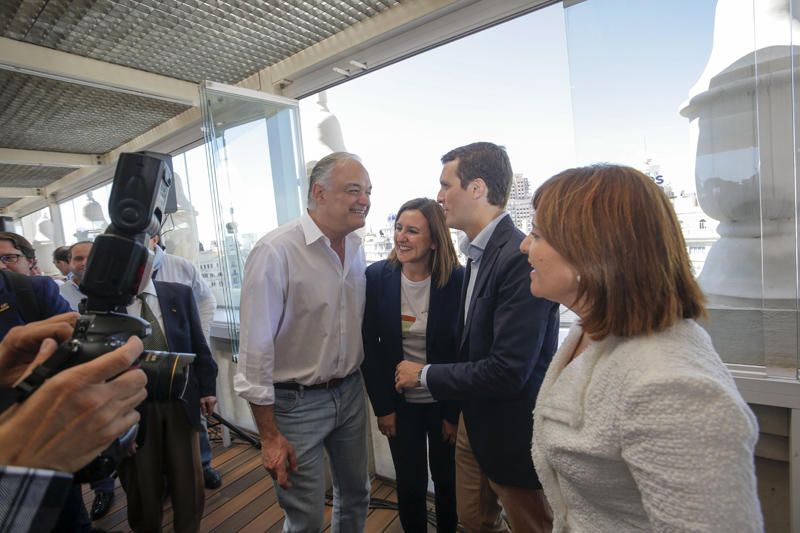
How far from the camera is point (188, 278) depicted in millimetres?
2639

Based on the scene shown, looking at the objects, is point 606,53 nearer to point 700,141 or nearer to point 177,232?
point 700,141

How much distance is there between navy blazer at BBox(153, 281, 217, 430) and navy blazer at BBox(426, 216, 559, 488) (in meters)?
1.29

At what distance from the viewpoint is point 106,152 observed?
4.04 meters

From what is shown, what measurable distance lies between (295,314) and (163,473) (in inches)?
48.1

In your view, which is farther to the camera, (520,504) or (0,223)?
(0,223)

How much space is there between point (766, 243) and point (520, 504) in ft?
3.80

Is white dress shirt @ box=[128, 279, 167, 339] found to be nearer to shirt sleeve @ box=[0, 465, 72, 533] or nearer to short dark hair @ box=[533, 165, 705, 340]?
shirt sleeve @ box=[0, 465, 72, 533]

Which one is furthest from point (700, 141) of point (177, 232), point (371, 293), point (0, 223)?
point (0, 223)

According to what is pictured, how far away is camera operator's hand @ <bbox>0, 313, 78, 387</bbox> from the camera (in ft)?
2.40

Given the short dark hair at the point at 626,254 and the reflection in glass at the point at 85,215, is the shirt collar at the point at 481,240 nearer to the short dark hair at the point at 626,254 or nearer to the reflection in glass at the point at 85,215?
the short dark hair at the point at 626,254

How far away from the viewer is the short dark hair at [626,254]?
0.67m

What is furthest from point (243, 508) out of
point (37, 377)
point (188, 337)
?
point (37, 377)

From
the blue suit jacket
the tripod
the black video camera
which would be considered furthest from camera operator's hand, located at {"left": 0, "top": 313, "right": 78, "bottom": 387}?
the tripod

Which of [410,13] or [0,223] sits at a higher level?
[410,13]
